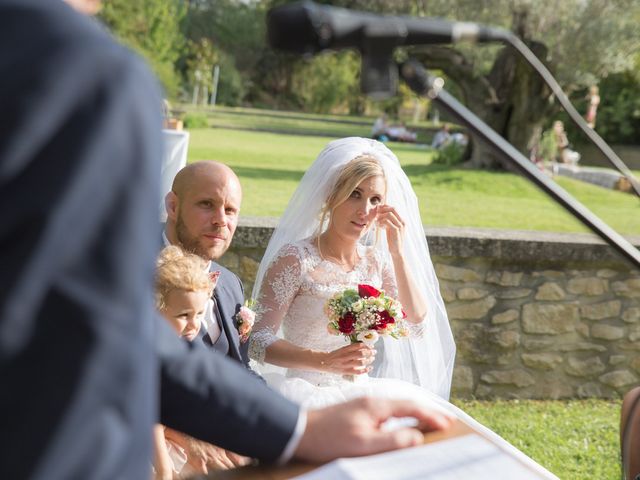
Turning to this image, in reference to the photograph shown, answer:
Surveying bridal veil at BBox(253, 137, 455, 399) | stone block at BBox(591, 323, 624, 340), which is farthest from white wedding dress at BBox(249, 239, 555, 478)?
stone block at BBox(591, 323, 624, 340)

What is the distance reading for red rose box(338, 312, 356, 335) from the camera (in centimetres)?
246

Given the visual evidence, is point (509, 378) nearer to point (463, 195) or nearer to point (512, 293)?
point (512, 293)

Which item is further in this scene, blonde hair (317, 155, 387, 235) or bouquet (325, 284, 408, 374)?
blonde hair (317, 155, 387, 235)

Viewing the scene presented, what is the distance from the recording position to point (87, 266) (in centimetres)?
50

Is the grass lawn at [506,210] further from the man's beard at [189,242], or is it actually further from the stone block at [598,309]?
the man's beard at [189,242]

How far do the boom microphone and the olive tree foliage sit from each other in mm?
10374

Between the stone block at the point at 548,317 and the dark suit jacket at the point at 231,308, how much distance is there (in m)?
2.71

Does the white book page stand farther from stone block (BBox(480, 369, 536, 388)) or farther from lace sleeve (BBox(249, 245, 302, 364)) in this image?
stone block (BBox(480, 369, 536, 388))

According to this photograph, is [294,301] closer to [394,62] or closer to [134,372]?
[394,62]

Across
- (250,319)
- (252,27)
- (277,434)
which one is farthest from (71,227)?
(252,27)

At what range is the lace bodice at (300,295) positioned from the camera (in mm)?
2762

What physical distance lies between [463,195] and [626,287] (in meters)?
5.88

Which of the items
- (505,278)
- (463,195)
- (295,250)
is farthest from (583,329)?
(463,195)

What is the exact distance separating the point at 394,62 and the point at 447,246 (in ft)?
12.2
